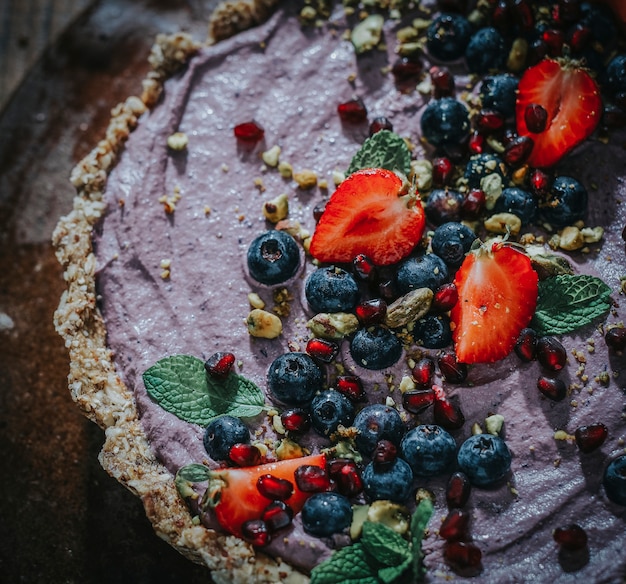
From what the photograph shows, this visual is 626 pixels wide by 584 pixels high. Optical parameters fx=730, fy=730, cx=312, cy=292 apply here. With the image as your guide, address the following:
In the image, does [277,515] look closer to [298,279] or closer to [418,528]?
[418,528]

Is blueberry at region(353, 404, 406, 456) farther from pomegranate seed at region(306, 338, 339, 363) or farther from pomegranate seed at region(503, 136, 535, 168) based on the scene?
pomegranate seed at region(503, 136, 535, 168)

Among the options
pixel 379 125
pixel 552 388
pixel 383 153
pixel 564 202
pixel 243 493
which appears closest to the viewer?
pixel 243 493

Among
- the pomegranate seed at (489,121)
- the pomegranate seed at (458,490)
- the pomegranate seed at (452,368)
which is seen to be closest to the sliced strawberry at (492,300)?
the pomegranate seed at (452,368)

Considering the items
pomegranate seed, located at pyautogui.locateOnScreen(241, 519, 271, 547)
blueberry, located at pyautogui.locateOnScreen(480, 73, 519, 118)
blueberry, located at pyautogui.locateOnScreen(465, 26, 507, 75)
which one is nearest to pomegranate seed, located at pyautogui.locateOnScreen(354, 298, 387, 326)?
pomegranate seed, located at pyautogui.locateOnScreen(241, 519, 271, 547)

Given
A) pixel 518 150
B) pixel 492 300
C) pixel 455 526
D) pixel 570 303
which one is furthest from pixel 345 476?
pixel 518 150

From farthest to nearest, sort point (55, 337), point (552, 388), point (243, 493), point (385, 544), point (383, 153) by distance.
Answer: point (55, 337), point (383, 153), point (552, 388), point (243, 493), point (385, 544)

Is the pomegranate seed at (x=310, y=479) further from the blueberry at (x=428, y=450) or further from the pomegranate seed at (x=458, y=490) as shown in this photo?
the pomegranate seed at (x=458, y=490)

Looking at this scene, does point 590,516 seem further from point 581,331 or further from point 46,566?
point 46,566

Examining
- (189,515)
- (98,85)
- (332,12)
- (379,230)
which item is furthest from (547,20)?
(189,515)
